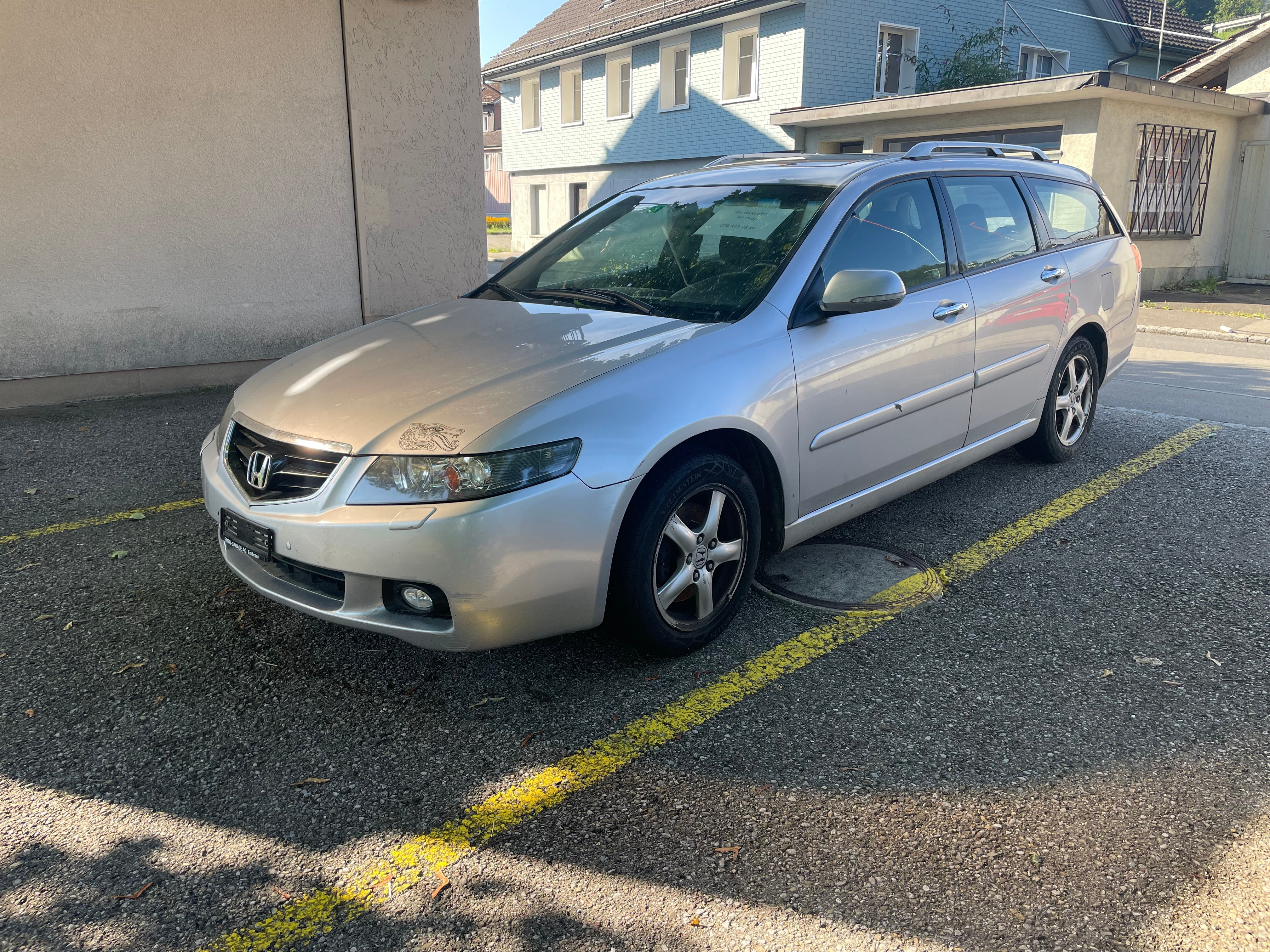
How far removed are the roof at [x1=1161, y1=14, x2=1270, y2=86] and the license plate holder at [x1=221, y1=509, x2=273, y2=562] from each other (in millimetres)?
20117

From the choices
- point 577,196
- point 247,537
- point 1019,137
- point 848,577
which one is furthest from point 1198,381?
point 577,196

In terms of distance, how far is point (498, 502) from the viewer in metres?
2.83

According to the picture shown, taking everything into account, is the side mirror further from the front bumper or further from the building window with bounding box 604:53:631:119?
the building window with bounding box 604:53:631:119

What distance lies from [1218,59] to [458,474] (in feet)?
68.1

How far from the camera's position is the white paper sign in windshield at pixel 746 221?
4004 mm

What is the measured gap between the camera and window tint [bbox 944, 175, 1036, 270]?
4660 mm

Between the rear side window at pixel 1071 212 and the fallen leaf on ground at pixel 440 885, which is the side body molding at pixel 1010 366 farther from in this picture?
the fallen leaf on ground at pixel 440 885

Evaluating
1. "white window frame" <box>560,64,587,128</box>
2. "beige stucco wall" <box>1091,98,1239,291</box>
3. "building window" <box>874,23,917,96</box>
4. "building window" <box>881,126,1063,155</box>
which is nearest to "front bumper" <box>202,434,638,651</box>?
"building window" <box>881,126,1063,155</box>

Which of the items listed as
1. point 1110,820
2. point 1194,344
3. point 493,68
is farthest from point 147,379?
point 493,68

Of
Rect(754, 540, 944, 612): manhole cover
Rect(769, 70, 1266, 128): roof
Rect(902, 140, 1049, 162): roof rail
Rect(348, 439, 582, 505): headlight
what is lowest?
Rect(754, 540, 944, 612): manhole cover

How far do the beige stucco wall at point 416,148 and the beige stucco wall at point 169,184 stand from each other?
197 mm

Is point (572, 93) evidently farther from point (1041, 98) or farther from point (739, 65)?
point (1041, 98)

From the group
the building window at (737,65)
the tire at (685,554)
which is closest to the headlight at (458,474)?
the tire at (685,554)

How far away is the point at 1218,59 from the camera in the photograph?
59.7 feet
